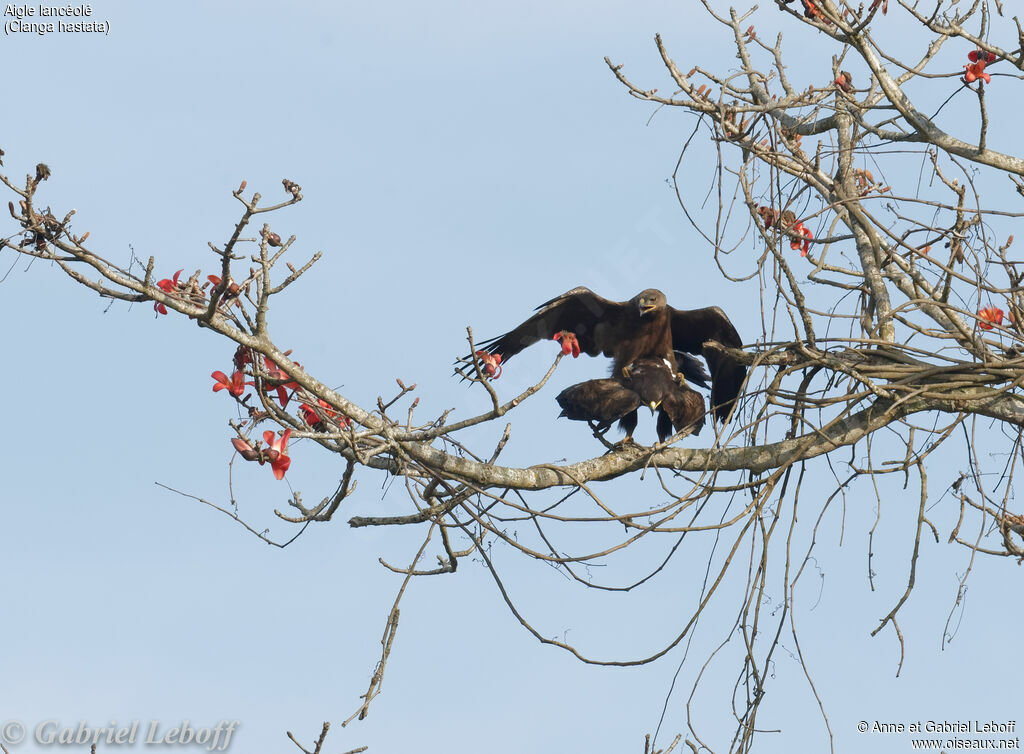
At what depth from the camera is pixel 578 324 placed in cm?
557

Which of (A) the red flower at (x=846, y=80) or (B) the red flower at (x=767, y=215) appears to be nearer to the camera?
(B) the red flower at (x=767, y=215)

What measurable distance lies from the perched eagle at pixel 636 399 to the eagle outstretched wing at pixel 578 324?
0.28m

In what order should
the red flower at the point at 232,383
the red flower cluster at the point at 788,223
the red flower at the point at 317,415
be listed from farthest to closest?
the red flower cluster at the point at 788,223, the red flower at the point at 317,415, the red flower at the point at 232,383

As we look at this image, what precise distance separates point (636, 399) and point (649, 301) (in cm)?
56

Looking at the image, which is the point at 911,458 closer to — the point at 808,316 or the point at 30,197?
the point at 808,316

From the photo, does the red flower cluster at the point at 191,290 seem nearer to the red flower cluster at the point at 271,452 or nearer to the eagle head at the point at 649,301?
the red flower cluster at the point at 271,452

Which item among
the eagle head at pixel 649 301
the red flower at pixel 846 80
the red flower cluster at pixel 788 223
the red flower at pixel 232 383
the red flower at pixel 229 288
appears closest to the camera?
the red flower at pixel 229 288

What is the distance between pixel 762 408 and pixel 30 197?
8.08 feet

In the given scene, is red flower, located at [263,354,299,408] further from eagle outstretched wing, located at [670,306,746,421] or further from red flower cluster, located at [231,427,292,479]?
eagle outstretched wing, located at [670,306,746,421]

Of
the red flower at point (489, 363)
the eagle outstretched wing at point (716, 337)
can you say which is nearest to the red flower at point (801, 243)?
the eagle outstretched wing at point (716, 337)

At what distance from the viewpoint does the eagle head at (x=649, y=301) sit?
5328mm

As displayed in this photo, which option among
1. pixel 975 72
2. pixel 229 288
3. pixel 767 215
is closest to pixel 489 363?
pixel 229 288

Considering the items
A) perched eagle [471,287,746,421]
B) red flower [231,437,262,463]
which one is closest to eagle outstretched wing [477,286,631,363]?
perched eagle [471,287,746,421]

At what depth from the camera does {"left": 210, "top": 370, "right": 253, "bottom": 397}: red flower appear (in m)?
3.48
